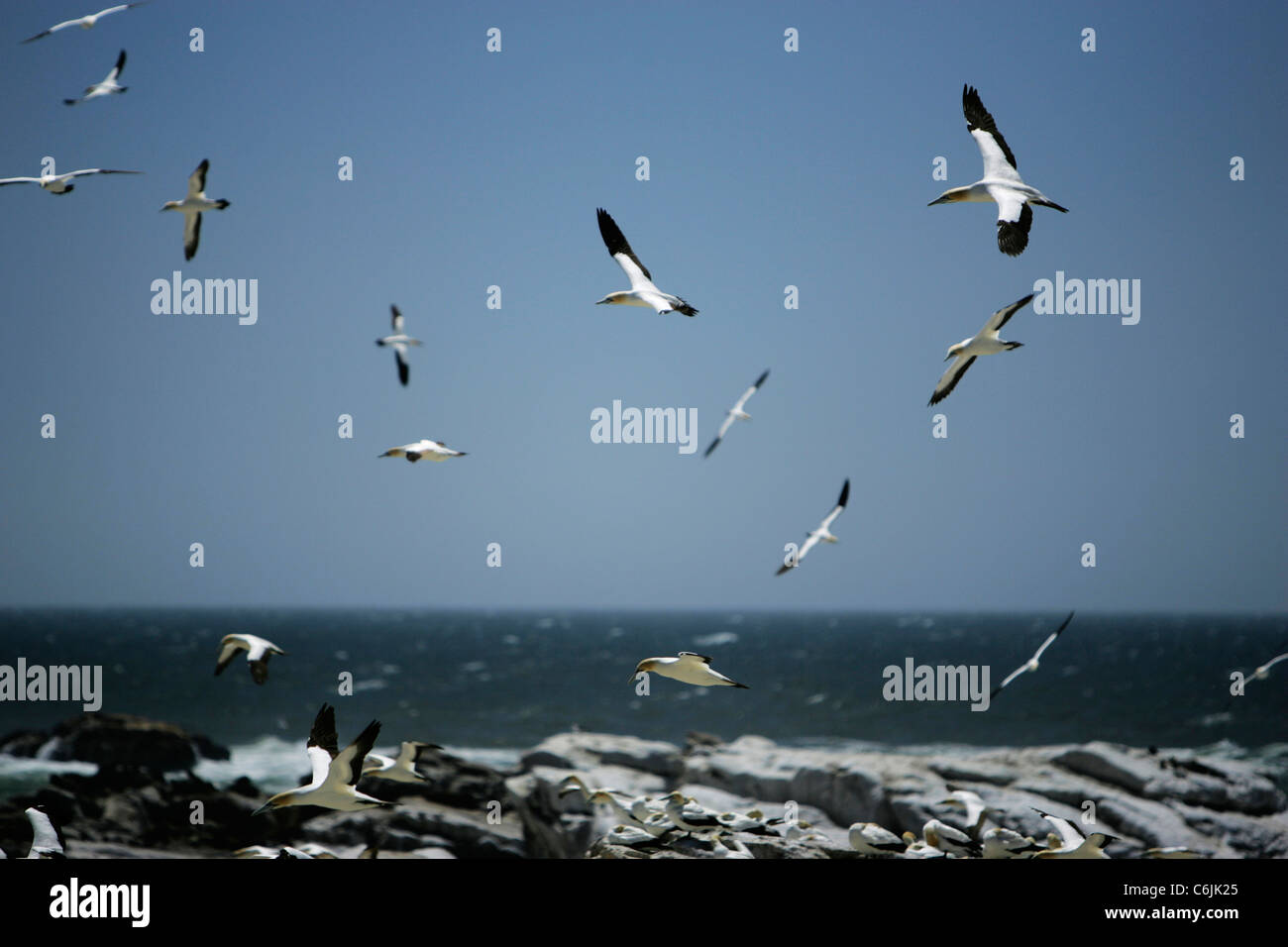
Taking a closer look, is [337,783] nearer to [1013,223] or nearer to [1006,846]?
[1006,846]

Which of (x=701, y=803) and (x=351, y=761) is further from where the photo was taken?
(x=701, y=803)

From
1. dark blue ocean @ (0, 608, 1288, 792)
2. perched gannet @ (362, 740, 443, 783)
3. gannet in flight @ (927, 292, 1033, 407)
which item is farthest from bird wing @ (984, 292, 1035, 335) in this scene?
dark blue ocean @ (0, 608, 1288, 792)

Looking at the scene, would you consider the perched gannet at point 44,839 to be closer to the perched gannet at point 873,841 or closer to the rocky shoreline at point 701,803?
the rocky shoreline at point 701,803

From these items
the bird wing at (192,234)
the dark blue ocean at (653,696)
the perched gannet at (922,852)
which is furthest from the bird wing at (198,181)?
the dark blue ocean at (653,696)

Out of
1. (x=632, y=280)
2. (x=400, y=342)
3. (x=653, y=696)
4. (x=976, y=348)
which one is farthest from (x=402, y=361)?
(x=653, y=696)

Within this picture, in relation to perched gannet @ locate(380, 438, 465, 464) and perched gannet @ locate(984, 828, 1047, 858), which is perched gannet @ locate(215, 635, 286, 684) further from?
perched gannet @ locate(984, 828, 1047, 858)
